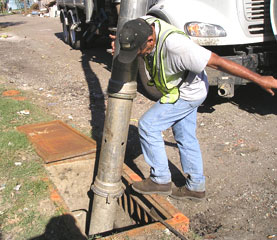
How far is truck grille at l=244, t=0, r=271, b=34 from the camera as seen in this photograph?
5.03 meters

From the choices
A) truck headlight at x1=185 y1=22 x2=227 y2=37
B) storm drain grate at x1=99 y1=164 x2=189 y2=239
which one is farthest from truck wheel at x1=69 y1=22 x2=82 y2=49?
storm drain grate at x1=99 y1=164 x2=189 y2=239

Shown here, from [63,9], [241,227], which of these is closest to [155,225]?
[241,227]

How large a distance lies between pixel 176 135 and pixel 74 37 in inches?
327

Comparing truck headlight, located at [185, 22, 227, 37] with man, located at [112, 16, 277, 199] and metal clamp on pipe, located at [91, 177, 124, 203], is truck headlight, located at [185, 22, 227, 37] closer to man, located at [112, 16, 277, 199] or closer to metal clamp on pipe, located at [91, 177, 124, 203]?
Answer: man, located at [112, 16, 277, 199]

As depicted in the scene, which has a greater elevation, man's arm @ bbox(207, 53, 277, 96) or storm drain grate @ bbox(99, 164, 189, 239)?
man's arm @ bbox(207, 53, 277, 96)

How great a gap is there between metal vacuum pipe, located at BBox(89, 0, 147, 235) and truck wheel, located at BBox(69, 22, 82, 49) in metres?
7.99

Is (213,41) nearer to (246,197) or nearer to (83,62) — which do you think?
(246,197)

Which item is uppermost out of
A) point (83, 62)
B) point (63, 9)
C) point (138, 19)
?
point (138, 19)

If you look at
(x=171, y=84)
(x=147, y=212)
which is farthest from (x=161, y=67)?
(x=147, y=212)

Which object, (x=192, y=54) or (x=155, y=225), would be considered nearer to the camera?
(x=192, y=54)

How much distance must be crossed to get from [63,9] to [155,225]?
10.4 metres

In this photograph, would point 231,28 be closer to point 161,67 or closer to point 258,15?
point 258,15

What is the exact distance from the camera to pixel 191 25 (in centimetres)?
488

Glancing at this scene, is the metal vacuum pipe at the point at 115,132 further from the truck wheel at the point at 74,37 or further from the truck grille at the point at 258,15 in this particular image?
the truck wheel at the point at 74,37
